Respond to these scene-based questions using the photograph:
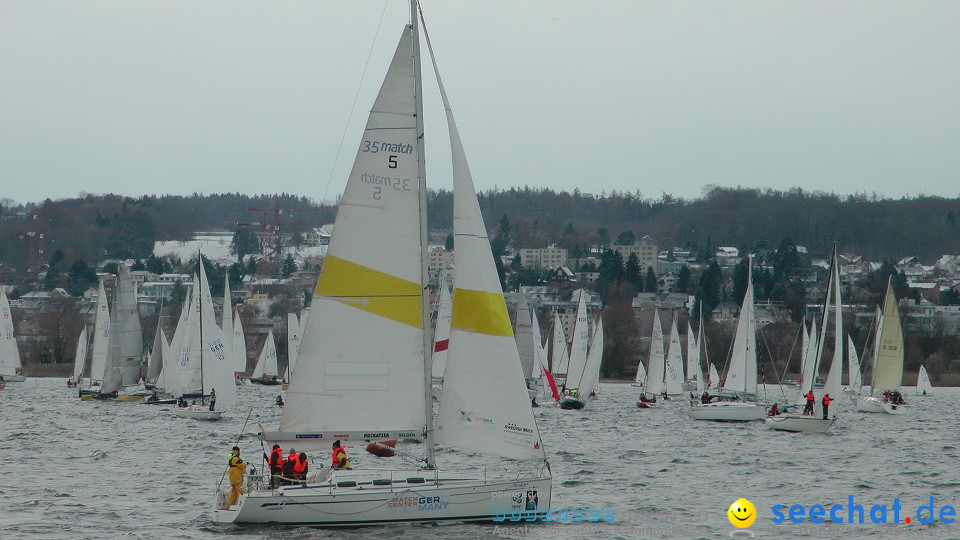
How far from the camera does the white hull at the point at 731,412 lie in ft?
148

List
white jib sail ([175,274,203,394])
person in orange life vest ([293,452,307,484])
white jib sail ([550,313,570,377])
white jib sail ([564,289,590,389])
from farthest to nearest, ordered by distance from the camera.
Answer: white jib sail ([550,313,570,377]), white jib sail ([564,289,590,389]), white jib sail ([175,274,203,394]), person in orange life vest ([293,452,307,484])

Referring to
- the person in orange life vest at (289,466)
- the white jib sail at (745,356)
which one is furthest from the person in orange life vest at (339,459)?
the white jib sail at (745,356)

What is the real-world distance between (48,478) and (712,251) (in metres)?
176

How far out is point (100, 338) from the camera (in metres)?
58.0

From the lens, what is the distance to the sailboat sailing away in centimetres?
1869

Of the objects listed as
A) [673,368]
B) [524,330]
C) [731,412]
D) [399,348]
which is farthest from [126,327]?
[399,348]

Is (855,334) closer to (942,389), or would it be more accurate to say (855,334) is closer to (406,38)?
(942,389)

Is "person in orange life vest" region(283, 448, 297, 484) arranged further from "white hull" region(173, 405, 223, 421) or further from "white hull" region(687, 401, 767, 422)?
"white hull" region(687, 401, 767, 422)

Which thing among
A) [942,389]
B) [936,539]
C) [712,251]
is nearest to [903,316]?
[942,389]

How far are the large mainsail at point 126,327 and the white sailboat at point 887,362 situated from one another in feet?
102

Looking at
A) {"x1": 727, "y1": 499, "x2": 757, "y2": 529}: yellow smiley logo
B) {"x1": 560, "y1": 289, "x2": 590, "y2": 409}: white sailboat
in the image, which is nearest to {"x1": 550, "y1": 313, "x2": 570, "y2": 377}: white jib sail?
{"x1": 560, "y1": 289, "x2": 590, "y2": 409}: white sailboat

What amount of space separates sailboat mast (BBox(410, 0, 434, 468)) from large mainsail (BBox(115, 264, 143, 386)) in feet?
116

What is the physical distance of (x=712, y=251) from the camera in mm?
196375

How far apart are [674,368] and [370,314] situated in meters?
44.3
